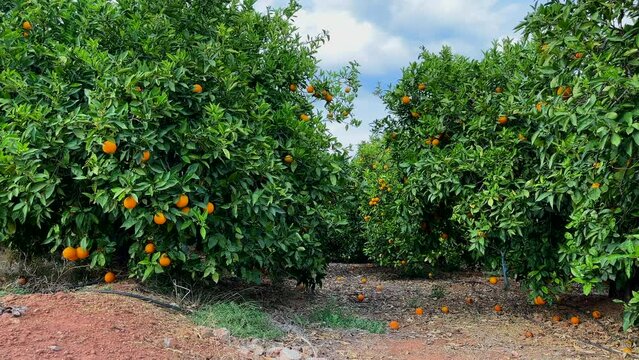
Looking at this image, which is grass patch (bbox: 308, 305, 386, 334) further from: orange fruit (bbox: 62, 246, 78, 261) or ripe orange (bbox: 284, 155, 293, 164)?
orange fruit (bbox: 62, 246, 78, 261)

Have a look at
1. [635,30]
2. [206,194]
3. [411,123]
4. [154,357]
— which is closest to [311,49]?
[411,123]

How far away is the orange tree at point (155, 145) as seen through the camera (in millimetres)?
3869

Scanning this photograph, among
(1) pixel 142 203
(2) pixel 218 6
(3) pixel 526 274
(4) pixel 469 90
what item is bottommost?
(3) pixel 526 274

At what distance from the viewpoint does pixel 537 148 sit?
5168 mm

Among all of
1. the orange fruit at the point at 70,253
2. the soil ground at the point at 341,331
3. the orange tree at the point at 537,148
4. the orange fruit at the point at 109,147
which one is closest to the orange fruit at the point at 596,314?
the soil ground at the point at 341,331

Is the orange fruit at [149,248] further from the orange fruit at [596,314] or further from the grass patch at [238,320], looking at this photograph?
the orange fruit at [596,314]

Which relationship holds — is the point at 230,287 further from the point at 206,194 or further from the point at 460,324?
the point at 460,324

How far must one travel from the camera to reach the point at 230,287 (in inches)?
213

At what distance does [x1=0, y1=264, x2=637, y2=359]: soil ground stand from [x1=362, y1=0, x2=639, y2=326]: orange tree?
22.3 inches

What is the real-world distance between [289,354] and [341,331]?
43.5 inches

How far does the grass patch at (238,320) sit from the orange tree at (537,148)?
2.28 metres

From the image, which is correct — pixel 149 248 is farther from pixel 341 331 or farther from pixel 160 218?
pixel 341 331

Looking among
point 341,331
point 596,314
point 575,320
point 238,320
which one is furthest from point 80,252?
point 596,314

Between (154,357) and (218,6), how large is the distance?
145 inches
